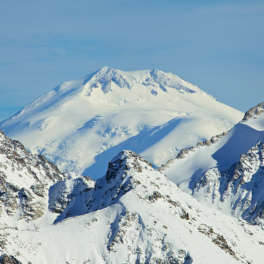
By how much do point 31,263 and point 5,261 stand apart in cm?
1360

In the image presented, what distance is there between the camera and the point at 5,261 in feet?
→ 616

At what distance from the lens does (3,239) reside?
19838 cm

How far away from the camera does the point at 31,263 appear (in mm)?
199750

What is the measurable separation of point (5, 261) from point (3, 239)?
1186 centimetres

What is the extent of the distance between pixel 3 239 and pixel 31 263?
11737 mm
